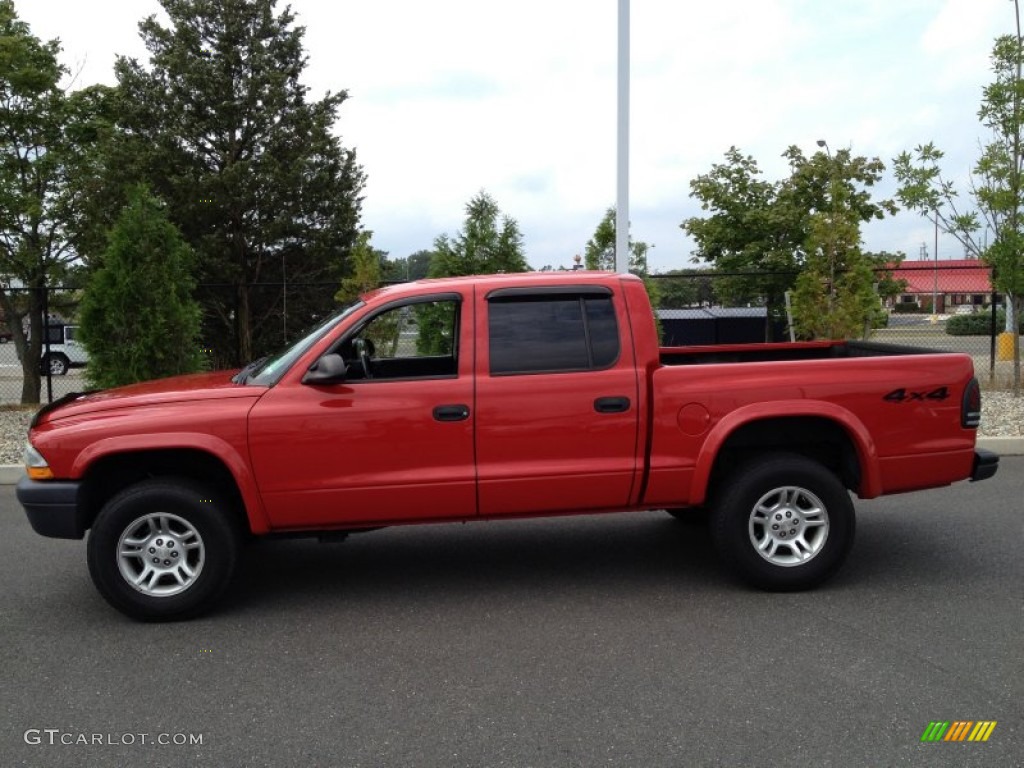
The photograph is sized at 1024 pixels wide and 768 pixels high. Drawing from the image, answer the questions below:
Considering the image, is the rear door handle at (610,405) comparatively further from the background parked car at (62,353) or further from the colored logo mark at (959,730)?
the background parked car at (62,353)

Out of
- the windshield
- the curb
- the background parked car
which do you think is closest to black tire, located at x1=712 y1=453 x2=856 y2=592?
the windshield

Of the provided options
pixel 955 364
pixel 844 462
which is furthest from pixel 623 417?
pixel 955 364

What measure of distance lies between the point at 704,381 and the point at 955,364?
1555mm

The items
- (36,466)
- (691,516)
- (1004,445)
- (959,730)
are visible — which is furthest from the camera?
(1004,445)

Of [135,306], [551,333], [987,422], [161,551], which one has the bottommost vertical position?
[987,422]

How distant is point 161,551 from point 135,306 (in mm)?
6866

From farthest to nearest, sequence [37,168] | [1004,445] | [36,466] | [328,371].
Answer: [37,168] < [1004,445] < [36,466] < [328,371]

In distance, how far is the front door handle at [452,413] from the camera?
5.08 metres

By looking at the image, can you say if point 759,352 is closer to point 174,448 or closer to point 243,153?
point 174,448

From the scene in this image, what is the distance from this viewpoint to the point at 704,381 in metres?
5.20

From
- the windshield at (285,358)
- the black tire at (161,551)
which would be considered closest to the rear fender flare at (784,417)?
the windshield at (285,358)

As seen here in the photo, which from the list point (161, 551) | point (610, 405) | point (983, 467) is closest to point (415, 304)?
point (610, 405)

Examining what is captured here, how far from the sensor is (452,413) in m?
5.09

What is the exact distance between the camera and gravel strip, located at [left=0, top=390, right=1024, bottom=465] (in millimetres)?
10445
